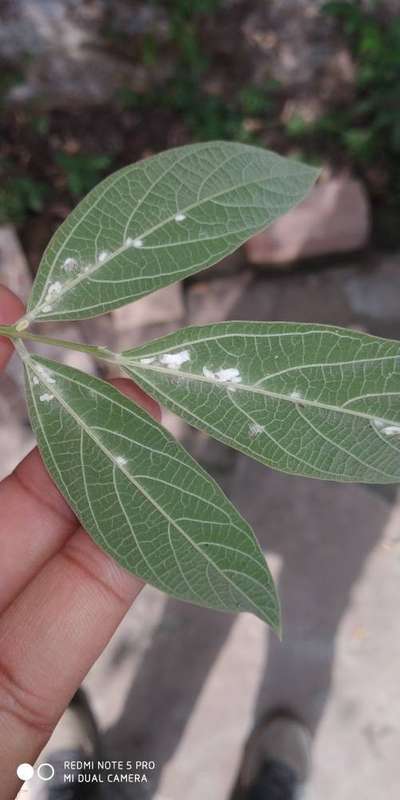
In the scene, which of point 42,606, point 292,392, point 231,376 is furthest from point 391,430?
point 42,606

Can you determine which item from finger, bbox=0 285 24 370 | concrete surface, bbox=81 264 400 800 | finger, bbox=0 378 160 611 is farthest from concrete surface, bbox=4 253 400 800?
finger, bbox=0 285 24 370

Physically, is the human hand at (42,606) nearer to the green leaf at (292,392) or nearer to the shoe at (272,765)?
the green leaf at (292,392)

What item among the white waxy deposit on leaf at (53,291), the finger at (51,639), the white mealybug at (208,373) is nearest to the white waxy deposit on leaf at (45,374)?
the white waxy deposit on leaf at (53,291)

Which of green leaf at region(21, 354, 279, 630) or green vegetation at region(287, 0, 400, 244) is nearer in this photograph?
green leaf at region(21, 354, 279, 630)

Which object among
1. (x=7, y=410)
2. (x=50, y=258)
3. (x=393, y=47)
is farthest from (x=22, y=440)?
(x=393, y=47)

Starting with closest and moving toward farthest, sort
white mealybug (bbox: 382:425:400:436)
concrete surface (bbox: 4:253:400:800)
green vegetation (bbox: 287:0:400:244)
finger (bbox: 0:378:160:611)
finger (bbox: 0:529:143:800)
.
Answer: white mealybug (bbox: 382:425:400:436) → finger (bbox: 0:529:143:800) → finger (bbox: 0:378:160:611) → concrete surface (bbox: 4:253:400:800) → green vegetation (bbox: 287:0:400:244)

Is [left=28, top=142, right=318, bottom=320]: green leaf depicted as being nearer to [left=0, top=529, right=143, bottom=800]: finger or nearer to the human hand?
the human hand
